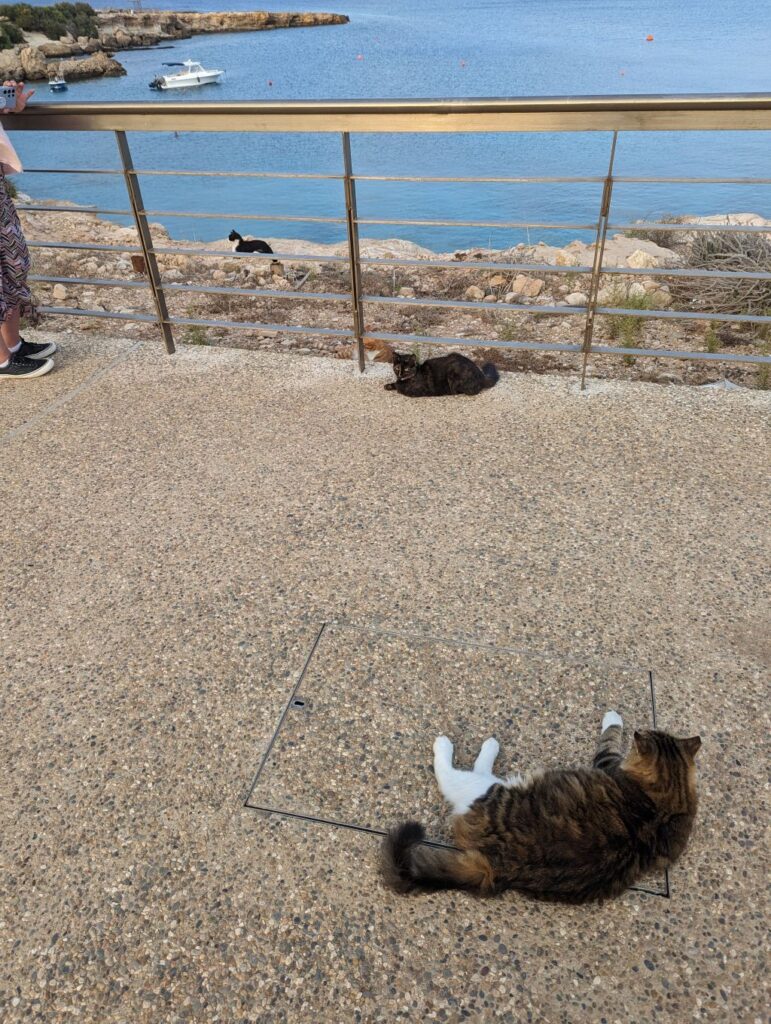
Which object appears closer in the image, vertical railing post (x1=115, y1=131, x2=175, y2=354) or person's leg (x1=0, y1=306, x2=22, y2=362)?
vertical railing post (x1=115, y1=131, x2=175, y2=354)

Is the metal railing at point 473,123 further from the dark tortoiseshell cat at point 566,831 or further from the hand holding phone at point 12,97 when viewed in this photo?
the dark tortoiseshell cat at point 566,831

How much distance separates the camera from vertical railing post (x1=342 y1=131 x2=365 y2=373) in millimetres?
3328

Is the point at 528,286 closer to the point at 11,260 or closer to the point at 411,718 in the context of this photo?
the point at 11,260

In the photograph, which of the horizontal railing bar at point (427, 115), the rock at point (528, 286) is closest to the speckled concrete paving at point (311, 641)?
the horizontal railing bar at point (427, 115)

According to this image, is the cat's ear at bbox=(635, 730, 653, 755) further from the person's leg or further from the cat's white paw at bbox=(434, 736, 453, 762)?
the person's leg

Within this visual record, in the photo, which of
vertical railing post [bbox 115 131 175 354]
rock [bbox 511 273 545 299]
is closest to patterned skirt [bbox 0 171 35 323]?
vertical railing post [bbox 115 131 175 354]

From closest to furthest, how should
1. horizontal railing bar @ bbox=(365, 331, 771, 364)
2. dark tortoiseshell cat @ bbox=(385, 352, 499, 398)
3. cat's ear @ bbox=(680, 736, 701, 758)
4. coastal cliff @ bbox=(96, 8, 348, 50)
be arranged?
cat's ear @ bbox=(680, 736, 701, 758)
horizontal railing bar @ bbox=(365, 331, 771, 364)
dark tortoiseshell cat @ bbox=(385, 352, 499, 398)
coastal cliff @ bbox=(96, 8, 348, 50)

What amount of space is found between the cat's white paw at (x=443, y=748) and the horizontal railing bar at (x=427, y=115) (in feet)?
7.92

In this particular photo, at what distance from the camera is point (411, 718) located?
6.47ft

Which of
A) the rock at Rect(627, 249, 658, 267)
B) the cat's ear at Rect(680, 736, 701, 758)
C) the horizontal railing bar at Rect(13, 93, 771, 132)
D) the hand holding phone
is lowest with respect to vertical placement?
the rock at Rect(627, 249, 658, 267)

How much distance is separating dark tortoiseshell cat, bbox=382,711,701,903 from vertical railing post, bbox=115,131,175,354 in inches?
128

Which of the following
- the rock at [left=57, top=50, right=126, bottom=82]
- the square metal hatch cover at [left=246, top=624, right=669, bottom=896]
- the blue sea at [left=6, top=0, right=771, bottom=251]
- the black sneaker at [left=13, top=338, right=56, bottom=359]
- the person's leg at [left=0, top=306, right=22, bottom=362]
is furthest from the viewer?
the rock at [left=57, top=50, right=126, bottom=82]

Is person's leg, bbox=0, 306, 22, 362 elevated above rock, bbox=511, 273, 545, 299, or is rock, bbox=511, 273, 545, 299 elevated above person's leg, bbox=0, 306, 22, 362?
person's leg, bbox=0, 306, 22, 362

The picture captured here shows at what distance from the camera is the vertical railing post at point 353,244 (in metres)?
3.33
